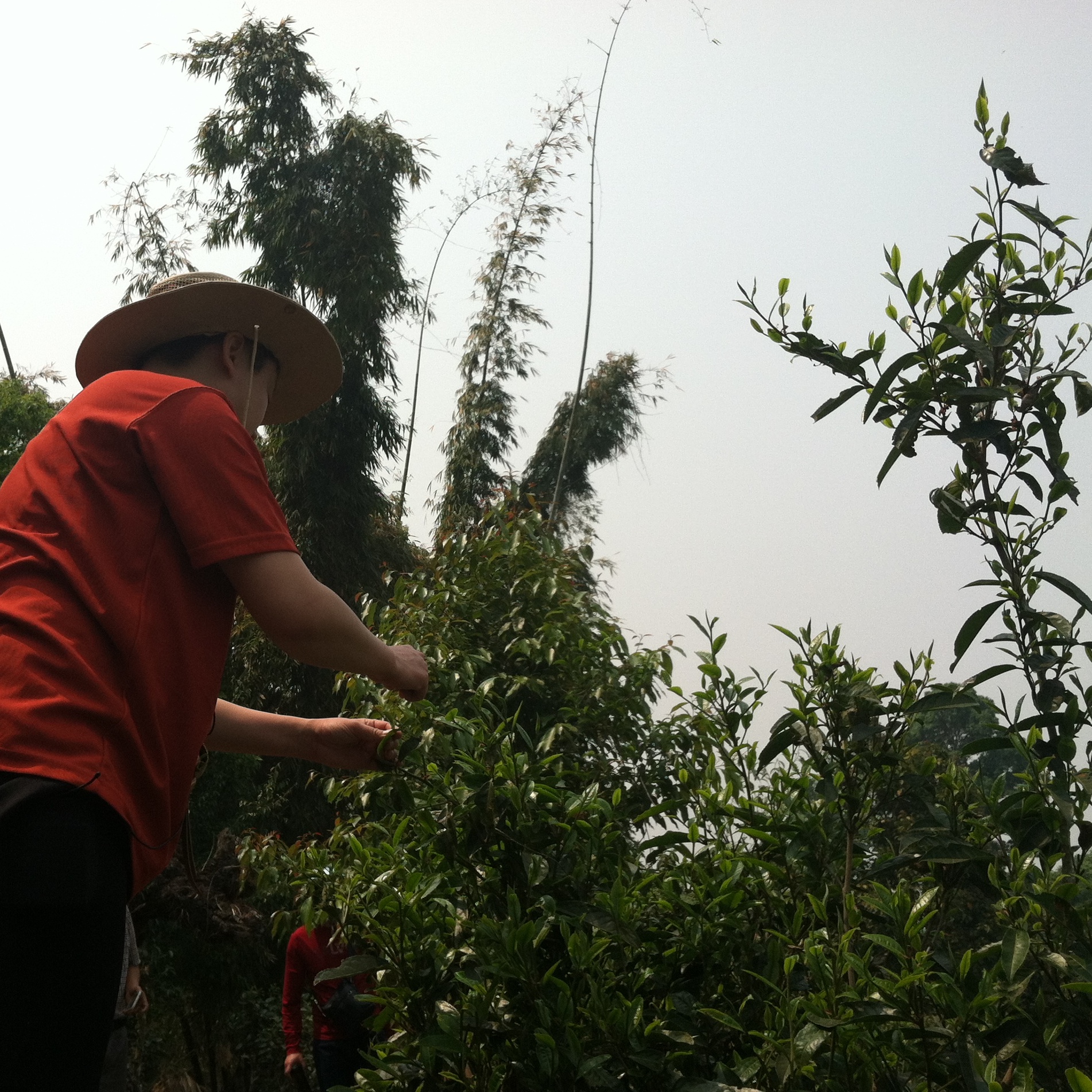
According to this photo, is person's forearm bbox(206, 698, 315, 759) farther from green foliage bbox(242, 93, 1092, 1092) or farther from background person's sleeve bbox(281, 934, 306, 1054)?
background person's sleeve bbox(281, 934, 306, 1054)

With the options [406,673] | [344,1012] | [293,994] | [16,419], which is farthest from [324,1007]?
[16,419]

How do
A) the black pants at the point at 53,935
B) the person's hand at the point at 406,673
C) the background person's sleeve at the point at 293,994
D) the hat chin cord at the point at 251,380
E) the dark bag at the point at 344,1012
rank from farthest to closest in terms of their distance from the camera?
the background person's sleeve at the point at 293,994 < the dark bag at the point at 344,1012 < the hat chin cord at the point at 251,380 < the person's hand at the point at 406,673 < the black pants at the point at 53,935

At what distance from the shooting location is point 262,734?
1.60 meters

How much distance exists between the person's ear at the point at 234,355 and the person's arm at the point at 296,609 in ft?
1.31

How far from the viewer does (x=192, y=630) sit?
1.25 metres

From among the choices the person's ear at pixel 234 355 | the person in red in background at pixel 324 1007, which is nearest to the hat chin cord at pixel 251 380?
the person's ear at pixel 234 355

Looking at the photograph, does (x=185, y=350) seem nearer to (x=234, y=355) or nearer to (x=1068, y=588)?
(x=234, y=355)

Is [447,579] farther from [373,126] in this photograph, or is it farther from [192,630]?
[373,126]

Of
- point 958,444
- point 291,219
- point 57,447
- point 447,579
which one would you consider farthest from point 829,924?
point 291,219

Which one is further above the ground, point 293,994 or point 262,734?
point 262,734

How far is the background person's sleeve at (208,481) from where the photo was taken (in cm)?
121

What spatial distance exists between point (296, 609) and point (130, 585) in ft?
0.60

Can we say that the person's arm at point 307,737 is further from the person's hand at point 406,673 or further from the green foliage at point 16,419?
the green foliage at point 16,419

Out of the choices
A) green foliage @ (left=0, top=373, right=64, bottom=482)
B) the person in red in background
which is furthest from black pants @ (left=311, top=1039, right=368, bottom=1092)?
green foliage @ (left=0, top=373, right=64, bottom=482)
